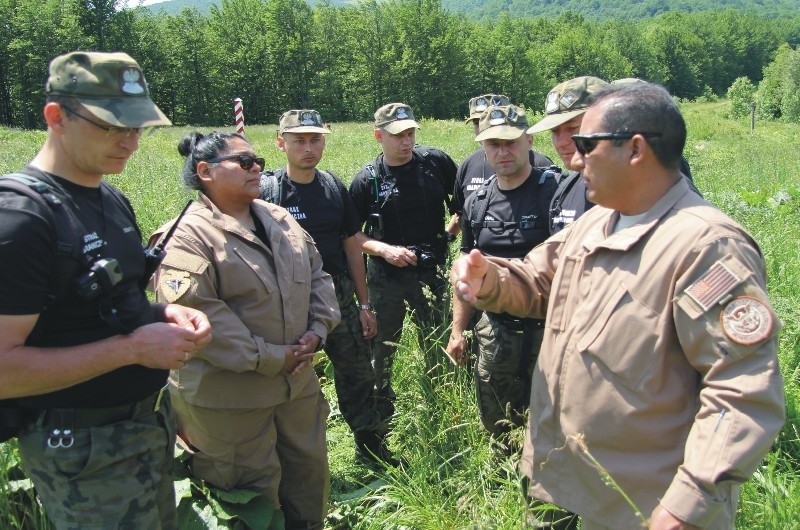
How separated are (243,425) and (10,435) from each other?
1.04m

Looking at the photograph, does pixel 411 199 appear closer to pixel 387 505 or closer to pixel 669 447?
pixel 387 505

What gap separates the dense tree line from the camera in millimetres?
46844

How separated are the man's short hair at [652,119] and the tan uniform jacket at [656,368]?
133mm

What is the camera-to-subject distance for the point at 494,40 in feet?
227

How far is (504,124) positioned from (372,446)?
2.32 metres

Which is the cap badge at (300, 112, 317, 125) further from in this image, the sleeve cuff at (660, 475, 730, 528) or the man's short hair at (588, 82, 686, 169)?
the sleeve cuff at (660, 475, 730, 528)

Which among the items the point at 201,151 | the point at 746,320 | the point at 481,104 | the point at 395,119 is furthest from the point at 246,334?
the point at 481,104

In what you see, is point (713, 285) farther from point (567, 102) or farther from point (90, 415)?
point (90, 415)

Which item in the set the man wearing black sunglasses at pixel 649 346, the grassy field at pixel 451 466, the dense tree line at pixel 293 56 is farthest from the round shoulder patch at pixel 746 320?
the dense tree line at pixel 293 56

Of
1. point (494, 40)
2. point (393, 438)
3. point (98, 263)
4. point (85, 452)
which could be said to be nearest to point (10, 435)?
point (85, 452)

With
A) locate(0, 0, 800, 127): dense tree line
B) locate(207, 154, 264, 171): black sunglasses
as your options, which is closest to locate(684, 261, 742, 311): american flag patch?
locate(207, 154, 264, 171): black sunglasses

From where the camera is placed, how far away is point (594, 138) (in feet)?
6.21

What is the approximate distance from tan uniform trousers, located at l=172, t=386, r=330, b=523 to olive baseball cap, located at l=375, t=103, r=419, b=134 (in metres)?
2.16

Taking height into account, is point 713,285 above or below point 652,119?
below
